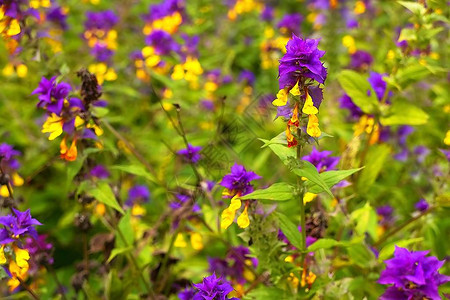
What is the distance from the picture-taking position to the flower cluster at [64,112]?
6.23 ft

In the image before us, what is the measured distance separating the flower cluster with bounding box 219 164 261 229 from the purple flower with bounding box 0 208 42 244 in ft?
1.80

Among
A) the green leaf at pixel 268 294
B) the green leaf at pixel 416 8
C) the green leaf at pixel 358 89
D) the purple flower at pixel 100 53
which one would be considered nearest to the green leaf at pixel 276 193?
the green leaf at pixel 268 294

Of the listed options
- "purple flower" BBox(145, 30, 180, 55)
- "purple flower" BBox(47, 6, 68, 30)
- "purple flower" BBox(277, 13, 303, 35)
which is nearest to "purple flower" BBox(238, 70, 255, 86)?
"purple flower" BBox(277, 13, 303, 35)

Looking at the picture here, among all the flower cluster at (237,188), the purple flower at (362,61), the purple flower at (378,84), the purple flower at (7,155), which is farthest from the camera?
the purple flower at (362,61)

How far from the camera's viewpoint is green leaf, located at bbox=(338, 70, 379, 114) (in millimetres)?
2258

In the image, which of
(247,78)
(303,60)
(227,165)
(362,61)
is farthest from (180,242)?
(247,78)

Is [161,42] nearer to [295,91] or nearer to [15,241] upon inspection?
[15,241]

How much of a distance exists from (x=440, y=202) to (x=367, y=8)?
2321 mm

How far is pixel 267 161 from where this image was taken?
3.24m

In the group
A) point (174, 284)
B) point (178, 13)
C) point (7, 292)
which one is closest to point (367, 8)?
point (178, 13)

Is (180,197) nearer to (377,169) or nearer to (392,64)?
(377,169)

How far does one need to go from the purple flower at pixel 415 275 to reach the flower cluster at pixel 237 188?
0.42 metres

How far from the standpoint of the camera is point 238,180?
166 cm

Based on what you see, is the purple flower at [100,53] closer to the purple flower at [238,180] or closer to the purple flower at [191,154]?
the purple flower at [191,154]
